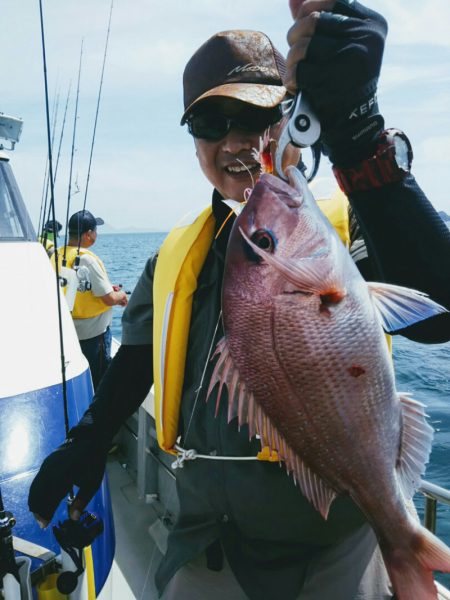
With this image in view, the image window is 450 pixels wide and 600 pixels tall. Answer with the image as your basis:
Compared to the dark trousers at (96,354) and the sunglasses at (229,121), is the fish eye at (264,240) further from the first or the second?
the dark trousers at (96,354)

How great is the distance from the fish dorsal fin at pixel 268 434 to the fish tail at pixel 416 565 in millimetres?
192

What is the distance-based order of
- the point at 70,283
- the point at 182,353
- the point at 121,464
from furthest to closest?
the point at 70,283
the point at 121,464
the point at 182,353

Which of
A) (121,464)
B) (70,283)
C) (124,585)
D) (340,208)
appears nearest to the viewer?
(340,208)

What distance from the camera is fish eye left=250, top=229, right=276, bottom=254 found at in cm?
122

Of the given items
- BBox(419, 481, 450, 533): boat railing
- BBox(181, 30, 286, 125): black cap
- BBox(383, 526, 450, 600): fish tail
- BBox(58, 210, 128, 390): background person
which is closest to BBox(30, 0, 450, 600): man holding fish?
BBox(383, 526, 450, 600): fish tail

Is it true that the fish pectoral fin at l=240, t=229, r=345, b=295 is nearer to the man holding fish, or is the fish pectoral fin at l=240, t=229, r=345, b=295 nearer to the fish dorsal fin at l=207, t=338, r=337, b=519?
the man holding fish

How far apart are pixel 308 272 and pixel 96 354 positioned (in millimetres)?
5347

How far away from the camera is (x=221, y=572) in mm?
1776

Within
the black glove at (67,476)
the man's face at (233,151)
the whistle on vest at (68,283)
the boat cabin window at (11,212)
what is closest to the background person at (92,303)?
the whistle on vest at (68,283)

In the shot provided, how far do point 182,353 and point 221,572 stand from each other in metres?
0.79

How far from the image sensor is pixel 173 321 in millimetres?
1883

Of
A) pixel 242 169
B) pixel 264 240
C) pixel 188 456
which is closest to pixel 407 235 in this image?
pixel 264 240

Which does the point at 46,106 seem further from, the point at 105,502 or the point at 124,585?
the point at 124,585

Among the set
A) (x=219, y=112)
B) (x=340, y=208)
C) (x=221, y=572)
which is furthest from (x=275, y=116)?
(x=221, y=572)
